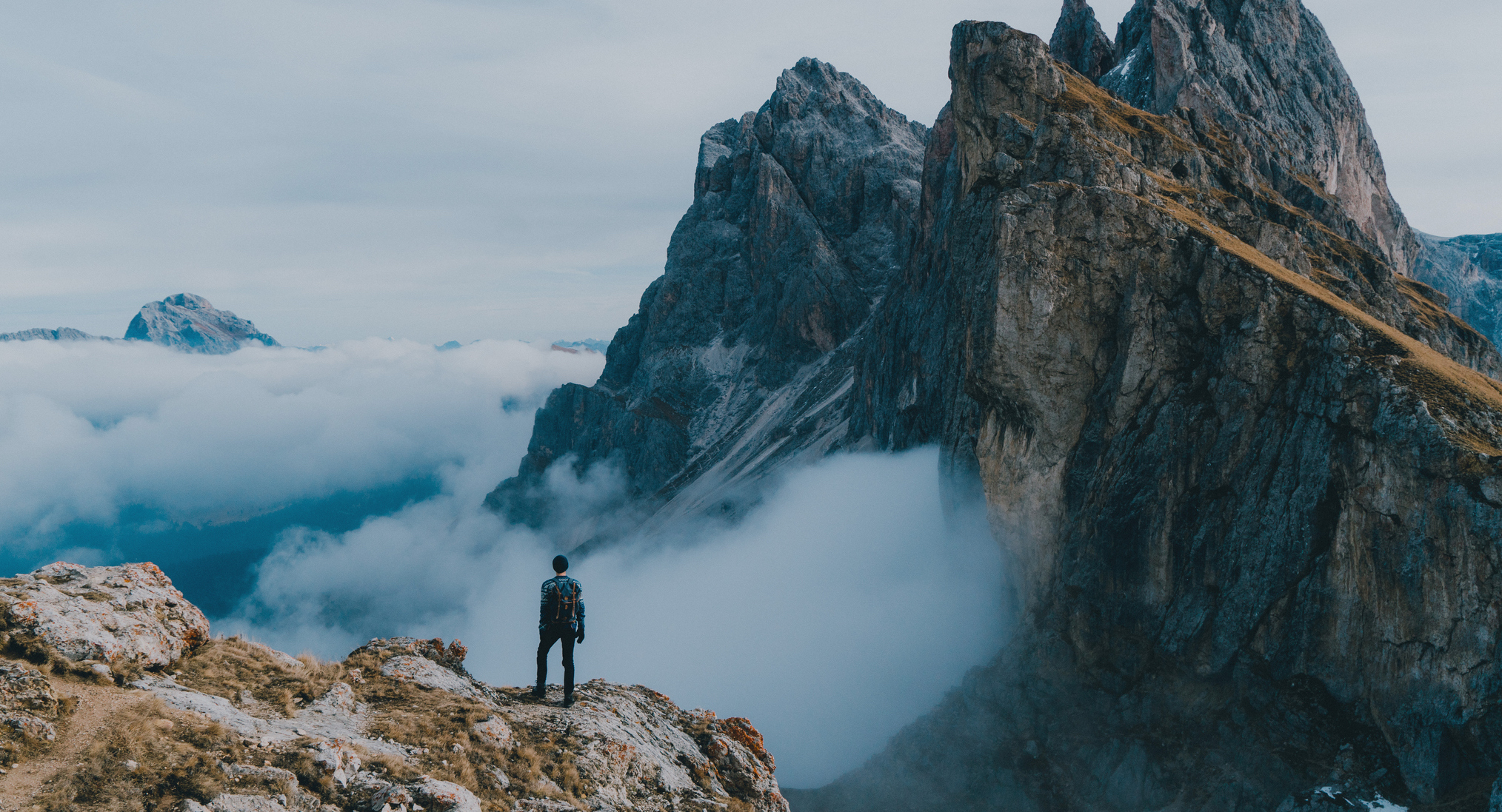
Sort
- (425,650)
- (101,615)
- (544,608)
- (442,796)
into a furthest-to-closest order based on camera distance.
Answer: (425,650) → (544,608) → (101,615) → (442,796)

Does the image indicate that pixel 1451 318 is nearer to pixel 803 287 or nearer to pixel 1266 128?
pixel 1266 128

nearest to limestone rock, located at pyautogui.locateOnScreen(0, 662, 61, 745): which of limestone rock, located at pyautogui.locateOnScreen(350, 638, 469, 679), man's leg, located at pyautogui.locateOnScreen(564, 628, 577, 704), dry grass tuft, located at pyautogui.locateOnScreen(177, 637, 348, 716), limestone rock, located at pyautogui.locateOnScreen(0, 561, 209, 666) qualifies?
limestone rock, located at pyautogui.locateOnScreen(0, 561, 209, 666)

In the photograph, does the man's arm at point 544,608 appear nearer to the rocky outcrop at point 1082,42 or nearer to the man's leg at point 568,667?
the man's leg at point 568,667

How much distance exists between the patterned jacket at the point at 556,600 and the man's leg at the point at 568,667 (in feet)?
0.77

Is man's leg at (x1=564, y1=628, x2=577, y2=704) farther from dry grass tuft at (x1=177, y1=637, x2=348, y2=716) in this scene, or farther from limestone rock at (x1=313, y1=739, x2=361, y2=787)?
limestone rock at (x1=313, y1=739, x2=361, y2=787)

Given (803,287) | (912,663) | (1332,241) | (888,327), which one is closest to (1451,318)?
(1332,241)

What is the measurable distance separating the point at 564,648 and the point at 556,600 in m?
1.25

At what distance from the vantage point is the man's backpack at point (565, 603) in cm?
1678

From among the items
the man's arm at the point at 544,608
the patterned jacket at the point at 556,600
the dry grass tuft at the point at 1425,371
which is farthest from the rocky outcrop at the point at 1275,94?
the man's arm at the point at 544,608

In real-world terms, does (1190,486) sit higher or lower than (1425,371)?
lower

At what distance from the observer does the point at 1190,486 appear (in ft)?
160

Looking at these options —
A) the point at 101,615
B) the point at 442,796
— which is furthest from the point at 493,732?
the point at 101,615

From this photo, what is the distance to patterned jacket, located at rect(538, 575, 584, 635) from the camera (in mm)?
16781

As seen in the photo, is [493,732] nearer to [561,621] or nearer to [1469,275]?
[561,621]
